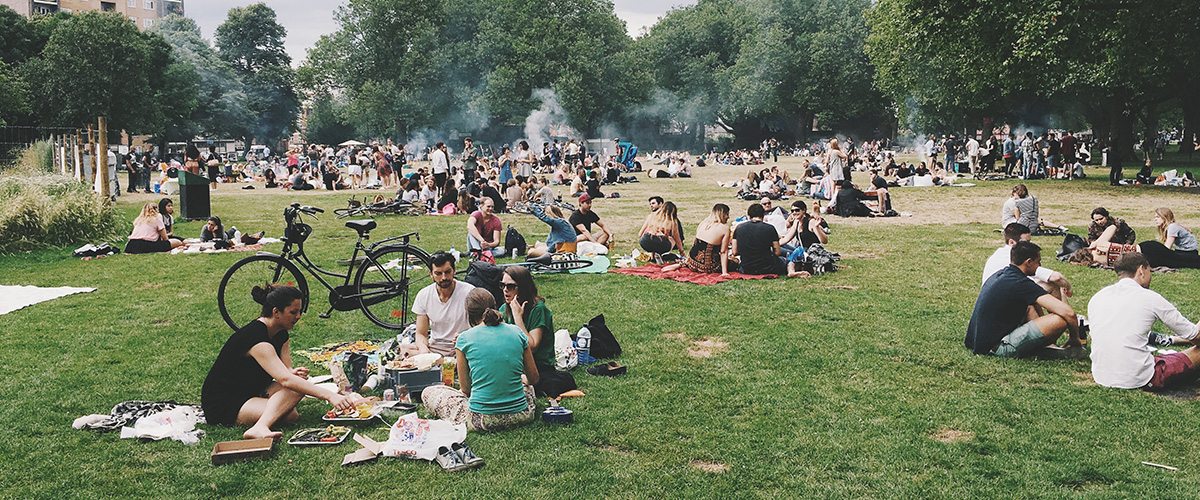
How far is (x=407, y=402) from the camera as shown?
266 inches

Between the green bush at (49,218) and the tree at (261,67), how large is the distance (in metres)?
62.7

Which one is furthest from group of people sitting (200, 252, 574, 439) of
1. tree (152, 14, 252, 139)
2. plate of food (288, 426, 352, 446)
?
tree (152, 14, 252, 139)

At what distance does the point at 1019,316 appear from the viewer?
8.02m

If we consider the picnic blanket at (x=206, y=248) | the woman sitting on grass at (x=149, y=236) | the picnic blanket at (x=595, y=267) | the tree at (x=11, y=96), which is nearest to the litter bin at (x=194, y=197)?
the picnic blanket at (x=206, y=248)

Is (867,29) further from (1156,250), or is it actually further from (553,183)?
(1156,250)

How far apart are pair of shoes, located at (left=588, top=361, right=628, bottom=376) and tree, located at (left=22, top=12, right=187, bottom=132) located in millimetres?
53314

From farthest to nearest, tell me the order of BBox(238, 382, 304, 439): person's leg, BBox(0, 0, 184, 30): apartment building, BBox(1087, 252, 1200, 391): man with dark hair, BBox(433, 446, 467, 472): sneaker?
BBox(0, 0, 184, 30): apartment building < BBox(1087, 252, 1200, 391): man with dark hair < BBox(238, 382, 304, 439): person's leg < BBox(433, 446, 467, 472): sneaker

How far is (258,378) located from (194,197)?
15.1 metres

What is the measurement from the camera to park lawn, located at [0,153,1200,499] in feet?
17.5

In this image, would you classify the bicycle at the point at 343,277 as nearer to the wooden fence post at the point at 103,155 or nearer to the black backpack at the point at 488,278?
the black backpack at the point at 488,278

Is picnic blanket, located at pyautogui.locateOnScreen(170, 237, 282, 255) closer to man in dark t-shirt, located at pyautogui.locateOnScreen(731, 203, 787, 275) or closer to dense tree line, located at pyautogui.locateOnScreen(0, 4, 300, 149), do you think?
man in dark t-shirt, located at pyautogui.locateOnScreen(731, 203, 787, 275)

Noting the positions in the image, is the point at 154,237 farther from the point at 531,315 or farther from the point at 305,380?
the point at 531,315

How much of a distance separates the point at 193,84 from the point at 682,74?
36939mm

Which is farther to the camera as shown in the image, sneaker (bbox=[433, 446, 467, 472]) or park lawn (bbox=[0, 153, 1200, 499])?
sneaker (bbox=[433, 446, 467, 472])
